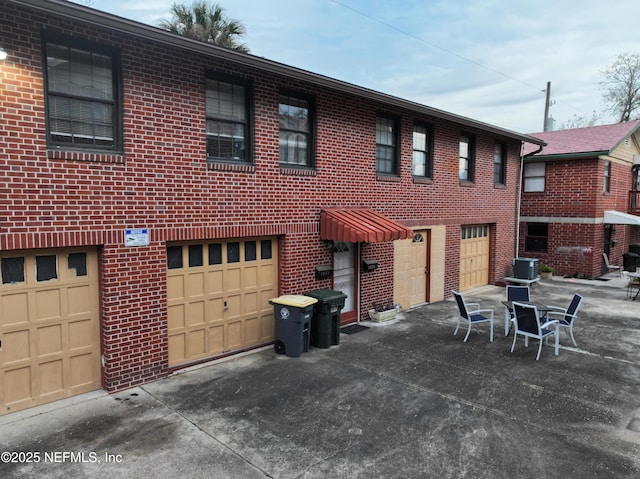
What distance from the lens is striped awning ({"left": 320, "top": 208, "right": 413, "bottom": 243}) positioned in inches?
332

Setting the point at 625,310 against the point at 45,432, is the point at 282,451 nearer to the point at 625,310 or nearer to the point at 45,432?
the point at 45,432

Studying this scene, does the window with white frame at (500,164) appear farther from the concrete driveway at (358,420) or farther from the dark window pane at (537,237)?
the concrete driveway at (358,420)

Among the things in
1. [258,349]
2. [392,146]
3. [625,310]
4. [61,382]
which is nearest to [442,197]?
[392,146]

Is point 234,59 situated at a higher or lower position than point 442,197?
higher

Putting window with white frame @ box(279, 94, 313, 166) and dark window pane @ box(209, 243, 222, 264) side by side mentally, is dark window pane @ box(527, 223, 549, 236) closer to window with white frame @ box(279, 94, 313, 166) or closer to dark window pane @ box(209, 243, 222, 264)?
window with white frame @ box(279, 94, 313, 166)

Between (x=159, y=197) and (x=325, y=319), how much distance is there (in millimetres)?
3776

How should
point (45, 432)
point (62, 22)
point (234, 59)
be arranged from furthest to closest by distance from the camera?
1. point (234, 59)
2. point (62, 22)
3. point (45, 432)

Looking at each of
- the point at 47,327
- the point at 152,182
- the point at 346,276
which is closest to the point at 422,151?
the point at 346,276

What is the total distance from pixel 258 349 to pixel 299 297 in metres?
1.30

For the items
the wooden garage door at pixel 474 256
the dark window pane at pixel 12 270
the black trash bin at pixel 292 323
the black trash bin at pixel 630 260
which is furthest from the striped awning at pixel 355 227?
the black trash bin at pixel 630 260

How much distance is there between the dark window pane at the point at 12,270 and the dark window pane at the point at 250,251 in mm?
3506

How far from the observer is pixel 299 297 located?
320 inches

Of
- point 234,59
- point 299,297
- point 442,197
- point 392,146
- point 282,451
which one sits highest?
point 234,59

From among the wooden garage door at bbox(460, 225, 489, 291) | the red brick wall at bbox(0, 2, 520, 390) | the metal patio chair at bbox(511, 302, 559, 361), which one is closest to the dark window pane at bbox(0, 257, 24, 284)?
the red brick wall at bbox(0, 2, 520, 390)
